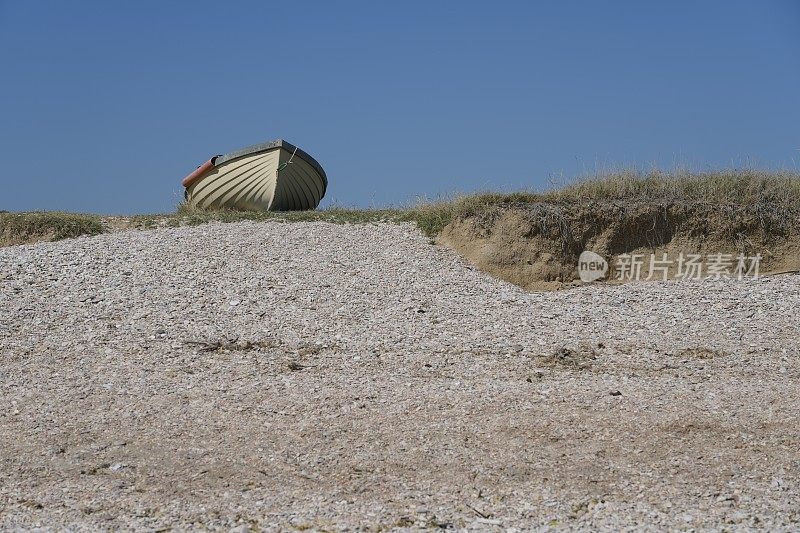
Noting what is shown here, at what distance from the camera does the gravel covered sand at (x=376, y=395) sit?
18.1 ft

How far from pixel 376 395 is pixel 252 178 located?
33.3 ft

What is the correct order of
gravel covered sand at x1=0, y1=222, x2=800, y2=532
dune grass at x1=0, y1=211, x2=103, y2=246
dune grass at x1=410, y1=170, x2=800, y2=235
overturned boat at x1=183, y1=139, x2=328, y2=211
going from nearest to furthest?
1. gravel covered sand at x1=0, y1=222, x2=800, y2=532
2. dune grass at x1=410, y1=170, x2=800, y2=235
3. dune grass at x1=0, y1=211, x2=103, y2=246
4. overturned boat at x1=183, y1=139, x2=328, y2=211

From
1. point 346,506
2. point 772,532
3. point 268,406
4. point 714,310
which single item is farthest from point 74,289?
point 772,532

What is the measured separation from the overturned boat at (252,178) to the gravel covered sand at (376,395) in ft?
13.1

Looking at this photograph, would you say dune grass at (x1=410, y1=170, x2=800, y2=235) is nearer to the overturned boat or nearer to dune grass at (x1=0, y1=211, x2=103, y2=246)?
the overturned boat

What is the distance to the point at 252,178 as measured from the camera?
17.2m

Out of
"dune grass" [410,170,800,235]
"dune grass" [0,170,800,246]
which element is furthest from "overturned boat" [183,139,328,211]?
"dune grass" [410,170,800,235]

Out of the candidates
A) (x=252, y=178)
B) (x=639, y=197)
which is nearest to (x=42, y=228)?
(x=252, y=178)

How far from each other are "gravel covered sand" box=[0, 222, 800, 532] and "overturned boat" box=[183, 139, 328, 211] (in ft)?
13.1

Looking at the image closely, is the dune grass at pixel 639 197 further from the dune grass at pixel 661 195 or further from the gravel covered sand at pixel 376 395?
the gravel covered sand at pixel 376 395

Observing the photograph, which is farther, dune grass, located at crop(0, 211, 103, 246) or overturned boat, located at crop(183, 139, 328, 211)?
overturned boat, located at crop(183, 139, 328, 211)

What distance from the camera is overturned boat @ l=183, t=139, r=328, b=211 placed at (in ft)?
56.1

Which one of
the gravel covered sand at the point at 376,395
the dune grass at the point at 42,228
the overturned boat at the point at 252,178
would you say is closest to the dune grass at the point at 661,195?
the gravel covered sand at the point at 376,395

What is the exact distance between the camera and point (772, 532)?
501cm
